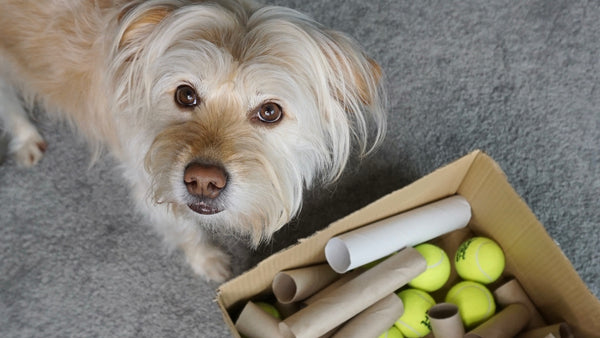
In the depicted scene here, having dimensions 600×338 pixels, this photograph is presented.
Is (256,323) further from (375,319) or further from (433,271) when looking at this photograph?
(433,271)

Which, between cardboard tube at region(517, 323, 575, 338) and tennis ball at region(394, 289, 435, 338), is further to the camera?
tennis ball at region(394, 289, 435, 338)

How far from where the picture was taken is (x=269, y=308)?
1645 millimetres

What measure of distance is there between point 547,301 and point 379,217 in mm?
494

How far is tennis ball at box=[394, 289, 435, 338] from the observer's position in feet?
5.31

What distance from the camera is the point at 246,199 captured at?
1305 millimetres

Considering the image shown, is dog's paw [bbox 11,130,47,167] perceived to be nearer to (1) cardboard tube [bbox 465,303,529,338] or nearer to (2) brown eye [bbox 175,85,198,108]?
(2) brown eye [bbox 175,85,198,108]

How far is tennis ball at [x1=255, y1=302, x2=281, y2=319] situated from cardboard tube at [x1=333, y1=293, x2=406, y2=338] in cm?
18

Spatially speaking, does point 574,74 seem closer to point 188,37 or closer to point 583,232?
point 583,232

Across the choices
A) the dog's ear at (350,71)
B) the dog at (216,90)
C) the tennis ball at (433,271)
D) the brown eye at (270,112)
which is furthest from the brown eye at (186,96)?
the tennis ball at (433,271)

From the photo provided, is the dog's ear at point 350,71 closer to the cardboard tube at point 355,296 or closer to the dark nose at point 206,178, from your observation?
the dark nose at point 206,178

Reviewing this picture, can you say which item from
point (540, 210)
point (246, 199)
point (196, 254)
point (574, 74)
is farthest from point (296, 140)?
point (574, 74)

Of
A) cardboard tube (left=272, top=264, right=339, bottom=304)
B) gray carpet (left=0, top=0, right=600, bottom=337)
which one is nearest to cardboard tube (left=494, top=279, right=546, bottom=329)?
gray carpet (left=0, top=0, right=600, bottom=337)

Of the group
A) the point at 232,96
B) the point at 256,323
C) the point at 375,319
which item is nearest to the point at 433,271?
the point at 375,319

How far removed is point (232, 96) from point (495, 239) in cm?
90
